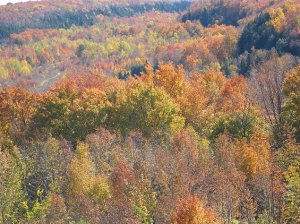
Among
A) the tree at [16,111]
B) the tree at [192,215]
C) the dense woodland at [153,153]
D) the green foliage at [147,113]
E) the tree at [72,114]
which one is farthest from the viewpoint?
the tree at [16,111]

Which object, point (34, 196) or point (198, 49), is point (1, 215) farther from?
point (198, 49)

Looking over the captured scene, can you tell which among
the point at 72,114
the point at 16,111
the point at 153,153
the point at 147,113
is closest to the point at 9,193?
the point at 153,153

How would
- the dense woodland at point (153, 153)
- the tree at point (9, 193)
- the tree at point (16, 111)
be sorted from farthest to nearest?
the tree at point (16, 111), the tree at point (9, 193), the dense woodland at point (153, 153)

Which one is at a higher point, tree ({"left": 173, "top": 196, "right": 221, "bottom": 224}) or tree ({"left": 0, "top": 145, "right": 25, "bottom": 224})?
tree ({"left": 173, "top": 196, "right": 221, "bottom": 224})

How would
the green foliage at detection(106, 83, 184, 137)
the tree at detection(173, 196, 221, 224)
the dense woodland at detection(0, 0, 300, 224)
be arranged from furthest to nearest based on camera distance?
1. the green foliage at detection(106, 83, 184, 137)
2. the dense woodland at detection(0, 0, 300, 224)
3. the tree at detection(173, 196, 221, 224)

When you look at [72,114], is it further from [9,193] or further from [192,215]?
[192,215]

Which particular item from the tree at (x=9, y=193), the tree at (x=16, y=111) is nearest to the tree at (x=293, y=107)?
the tree at (x=9, y=193)

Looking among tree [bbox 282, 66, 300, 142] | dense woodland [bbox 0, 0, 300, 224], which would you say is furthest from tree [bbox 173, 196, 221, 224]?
tree [bbox 282, 66, 300, 142]

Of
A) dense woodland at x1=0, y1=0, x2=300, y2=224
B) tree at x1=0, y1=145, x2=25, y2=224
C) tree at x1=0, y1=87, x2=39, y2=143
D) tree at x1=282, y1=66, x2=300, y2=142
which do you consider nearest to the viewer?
dense woodland at x1=0, y1=0, x2=300, y2=224

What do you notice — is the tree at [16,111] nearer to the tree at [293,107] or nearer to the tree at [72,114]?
the tree at [72,114]

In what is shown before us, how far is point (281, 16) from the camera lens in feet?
309

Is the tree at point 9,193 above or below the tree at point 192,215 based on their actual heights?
below

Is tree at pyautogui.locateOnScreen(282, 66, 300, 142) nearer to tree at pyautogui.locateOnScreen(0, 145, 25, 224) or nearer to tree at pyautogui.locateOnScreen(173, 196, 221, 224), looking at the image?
tree at pyautogui.locateOnScreen(173, 196, 221, 224)

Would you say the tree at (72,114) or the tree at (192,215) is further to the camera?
the tree at (72,114)
